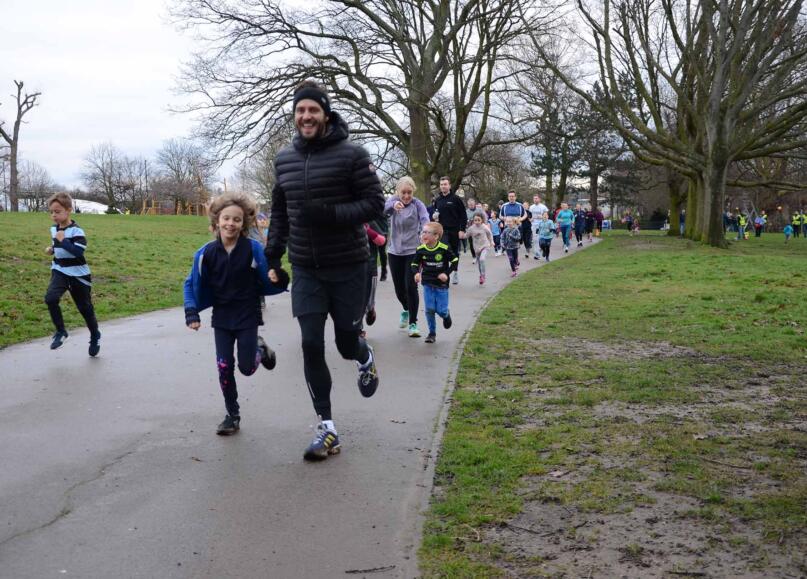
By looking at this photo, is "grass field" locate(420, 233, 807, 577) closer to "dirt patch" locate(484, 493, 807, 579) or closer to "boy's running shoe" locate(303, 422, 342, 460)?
"dirt patch" locate(484, 493, 807, 579)

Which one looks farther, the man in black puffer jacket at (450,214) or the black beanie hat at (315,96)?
the man in black puffer jacket at (450,214)

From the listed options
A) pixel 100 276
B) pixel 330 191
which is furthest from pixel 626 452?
pixel 100 276

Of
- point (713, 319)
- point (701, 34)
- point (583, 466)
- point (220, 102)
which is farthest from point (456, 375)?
point (701, 34)

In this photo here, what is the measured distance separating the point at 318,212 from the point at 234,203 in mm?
1064

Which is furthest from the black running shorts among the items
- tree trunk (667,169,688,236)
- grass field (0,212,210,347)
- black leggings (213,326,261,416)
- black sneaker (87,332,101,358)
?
tree trunk (667,169,688,236)

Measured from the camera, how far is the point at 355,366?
7.76 meters

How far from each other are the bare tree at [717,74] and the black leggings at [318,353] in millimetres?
20043

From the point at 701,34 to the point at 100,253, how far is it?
21.5 meters


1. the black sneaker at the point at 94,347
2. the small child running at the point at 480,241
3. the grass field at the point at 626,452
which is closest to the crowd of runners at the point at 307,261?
the grass field at the point at 626,452

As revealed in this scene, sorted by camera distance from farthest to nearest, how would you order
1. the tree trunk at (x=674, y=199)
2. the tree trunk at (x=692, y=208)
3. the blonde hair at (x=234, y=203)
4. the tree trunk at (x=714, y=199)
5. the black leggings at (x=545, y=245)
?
the tree trunk at (x=674, y=199) < the tree trunk at (x=692, y=208) < the tree trunk at (x=714, y=199) < the black leggings at (x=545, y=245) < the blonde hair at (x=234, y=203)

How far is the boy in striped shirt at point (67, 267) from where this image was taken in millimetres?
8258

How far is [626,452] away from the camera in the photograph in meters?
4.80

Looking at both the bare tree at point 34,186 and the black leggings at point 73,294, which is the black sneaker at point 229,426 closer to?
the black leggings at point 73,294

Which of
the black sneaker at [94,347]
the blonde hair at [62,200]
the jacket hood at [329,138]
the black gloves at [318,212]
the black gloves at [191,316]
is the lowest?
the black sneaker at [94,347]
